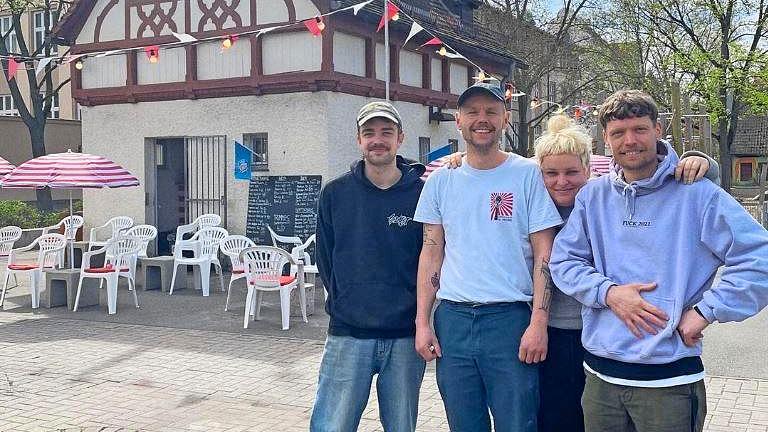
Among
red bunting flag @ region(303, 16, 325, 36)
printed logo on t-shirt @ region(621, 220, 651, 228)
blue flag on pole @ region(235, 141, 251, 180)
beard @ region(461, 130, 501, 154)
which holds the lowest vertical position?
printed logo on t-shirt @ region(621, 220, 651, 228)

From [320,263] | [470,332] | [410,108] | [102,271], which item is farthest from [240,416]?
[410,108]

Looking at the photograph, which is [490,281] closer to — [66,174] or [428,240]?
[428,240]

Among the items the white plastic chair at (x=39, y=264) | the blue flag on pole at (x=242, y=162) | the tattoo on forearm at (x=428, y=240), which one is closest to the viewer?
the tattoo on forearm at (x=428, y=240)

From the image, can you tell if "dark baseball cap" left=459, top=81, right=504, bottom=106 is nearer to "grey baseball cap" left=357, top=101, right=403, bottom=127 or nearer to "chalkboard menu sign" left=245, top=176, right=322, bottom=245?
"grey baseball cap" left=357, top=101, right=403, bottom=127

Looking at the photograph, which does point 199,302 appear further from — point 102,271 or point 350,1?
point 350,1

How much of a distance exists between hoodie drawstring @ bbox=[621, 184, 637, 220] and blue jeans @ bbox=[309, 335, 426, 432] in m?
1.20

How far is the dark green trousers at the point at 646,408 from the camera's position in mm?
2791

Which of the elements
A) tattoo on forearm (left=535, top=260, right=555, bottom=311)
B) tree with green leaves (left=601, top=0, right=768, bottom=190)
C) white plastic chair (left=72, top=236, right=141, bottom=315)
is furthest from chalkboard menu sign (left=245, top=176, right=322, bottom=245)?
tree with green leaves (left=601, top=0, right=768, bottom=190)

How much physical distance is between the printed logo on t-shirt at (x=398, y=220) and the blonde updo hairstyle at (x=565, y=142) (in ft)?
2.03

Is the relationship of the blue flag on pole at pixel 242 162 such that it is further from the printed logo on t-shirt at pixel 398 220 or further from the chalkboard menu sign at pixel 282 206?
the printed logo on t-shirt at pixel 398 220

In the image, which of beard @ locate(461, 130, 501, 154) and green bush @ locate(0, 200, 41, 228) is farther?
green bush @ locate(0, 200, 41, 228)

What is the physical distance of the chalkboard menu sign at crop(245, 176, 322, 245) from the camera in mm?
13742

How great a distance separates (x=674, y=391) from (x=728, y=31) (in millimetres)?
29900

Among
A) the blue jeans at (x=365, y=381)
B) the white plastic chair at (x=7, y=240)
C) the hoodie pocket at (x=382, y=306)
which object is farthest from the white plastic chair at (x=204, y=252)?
the hoodie pocket at (x=382, y=306)
